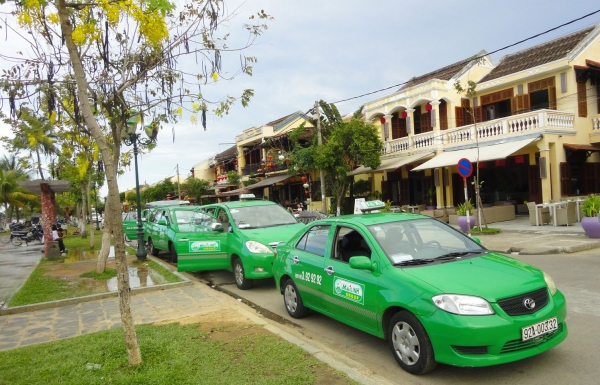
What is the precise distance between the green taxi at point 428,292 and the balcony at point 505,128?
1435 centimetres

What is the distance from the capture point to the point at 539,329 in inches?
156

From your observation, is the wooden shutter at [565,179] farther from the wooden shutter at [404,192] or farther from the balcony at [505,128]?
the wooden shutter at [404,192]

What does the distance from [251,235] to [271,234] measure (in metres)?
0.40

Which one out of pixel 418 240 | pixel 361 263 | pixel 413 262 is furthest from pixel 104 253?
pixel 413 262

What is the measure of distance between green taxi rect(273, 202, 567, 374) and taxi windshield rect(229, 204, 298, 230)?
141 inches

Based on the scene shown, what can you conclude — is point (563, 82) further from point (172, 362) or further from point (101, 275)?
point (172, 362)

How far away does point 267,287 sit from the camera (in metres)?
8.75

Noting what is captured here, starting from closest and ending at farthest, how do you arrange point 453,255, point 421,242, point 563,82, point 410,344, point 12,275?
point 410,344 < point 453,255 < point 421,242 < point 12,275 < point 563,82

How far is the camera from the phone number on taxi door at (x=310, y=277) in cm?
561

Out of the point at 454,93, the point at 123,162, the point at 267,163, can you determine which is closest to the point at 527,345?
the point at 123,162

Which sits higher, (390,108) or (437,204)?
(390,108)

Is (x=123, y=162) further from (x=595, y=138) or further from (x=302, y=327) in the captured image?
(x=595, y=138)

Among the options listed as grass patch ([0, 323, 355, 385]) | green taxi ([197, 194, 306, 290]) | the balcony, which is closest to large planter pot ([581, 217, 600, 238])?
the balcony

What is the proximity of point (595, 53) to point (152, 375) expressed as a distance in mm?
22470
